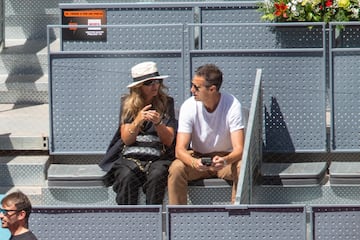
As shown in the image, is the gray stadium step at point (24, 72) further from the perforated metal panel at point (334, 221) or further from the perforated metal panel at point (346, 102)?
the perforated metal panel at point (334, 221)

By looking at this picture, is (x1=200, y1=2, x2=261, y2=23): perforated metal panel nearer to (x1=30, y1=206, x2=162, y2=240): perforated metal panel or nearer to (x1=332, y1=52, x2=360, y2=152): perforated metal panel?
(x1=332, y1=52, x2=360, y2=152): perforated metal panel

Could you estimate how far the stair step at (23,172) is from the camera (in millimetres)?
10328

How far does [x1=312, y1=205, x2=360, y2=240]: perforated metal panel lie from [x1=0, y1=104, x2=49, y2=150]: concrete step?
3177mm

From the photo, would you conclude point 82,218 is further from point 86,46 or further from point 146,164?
point 86,46

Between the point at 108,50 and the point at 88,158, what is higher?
the point at 108,50

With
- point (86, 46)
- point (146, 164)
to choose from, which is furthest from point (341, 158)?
point (86, 46)

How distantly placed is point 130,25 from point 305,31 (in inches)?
62.7

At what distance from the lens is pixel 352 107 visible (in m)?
10.2

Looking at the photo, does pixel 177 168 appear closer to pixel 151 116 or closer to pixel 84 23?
pixel 151 116

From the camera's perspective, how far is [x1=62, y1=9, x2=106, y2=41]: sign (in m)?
11.0

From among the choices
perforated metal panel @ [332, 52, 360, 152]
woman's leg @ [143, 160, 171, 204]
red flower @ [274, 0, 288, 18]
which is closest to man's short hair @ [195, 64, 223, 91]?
woman's leg @ [143, 160, 171, 204]

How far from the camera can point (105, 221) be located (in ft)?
27.1

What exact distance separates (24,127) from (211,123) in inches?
81.2

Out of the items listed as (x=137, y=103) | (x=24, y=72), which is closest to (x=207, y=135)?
(x=137, y=103)
